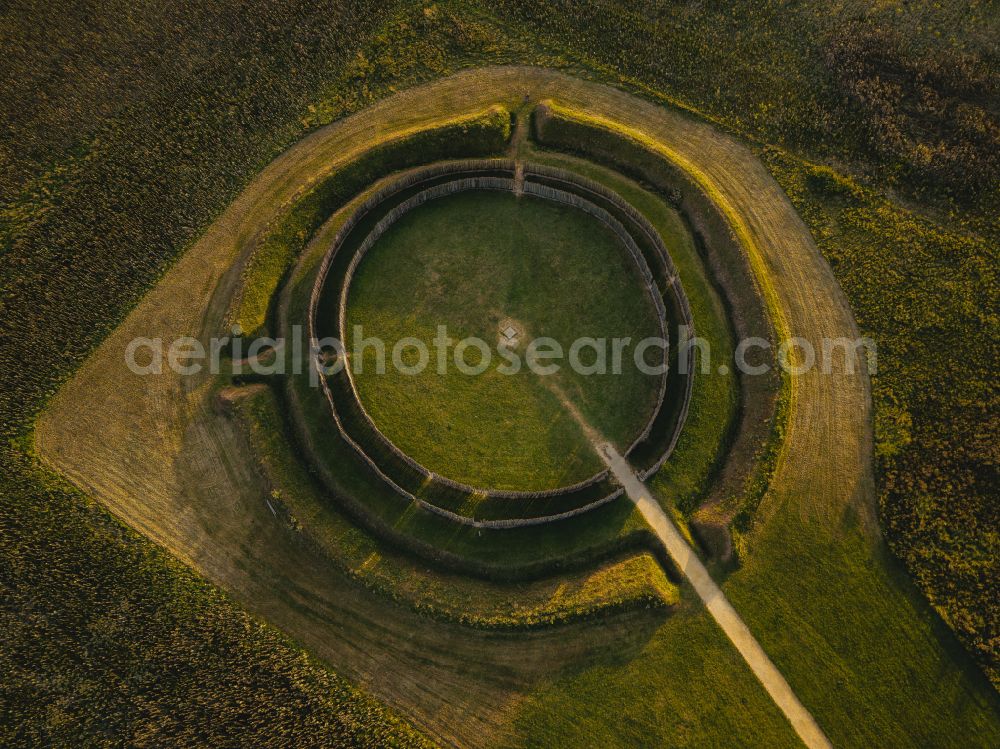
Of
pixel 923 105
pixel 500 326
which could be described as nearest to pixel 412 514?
pixel 500 326

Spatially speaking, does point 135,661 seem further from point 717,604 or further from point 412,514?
point 717,604

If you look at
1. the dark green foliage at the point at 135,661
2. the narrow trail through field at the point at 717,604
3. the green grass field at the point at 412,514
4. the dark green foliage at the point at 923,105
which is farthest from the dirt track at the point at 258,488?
the dark green foliage at the point at 923,105

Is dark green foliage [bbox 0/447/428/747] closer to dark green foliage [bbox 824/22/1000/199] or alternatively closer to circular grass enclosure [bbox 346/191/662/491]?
circular grass enclosure [bbox 346/191/662/491]

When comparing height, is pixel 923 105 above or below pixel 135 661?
above

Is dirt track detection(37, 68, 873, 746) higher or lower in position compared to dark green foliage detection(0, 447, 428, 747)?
higher

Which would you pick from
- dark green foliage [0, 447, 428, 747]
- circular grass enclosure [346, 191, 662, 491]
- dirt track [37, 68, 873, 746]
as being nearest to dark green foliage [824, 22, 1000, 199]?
dirt track [37, 68, 873, 746]

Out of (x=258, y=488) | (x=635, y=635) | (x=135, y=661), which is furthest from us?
(x=258, y=488)

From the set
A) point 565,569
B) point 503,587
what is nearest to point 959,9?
point 565,569
